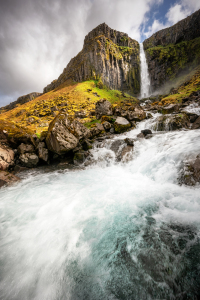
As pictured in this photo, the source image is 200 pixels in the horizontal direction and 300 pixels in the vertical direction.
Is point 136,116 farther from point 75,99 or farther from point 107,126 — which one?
point 75,99

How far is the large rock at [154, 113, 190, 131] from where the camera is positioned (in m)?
10.2

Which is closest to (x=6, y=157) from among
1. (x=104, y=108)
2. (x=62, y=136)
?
(x=62, y=136)

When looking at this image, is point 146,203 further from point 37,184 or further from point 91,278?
point 37,184

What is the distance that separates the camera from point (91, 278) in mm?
2350

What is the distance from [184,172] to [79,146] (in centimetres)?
803

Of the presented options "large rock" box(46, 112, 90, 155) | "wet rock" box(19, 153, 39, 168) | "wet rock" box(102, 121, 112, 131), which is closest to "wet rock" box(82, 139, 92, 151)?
"large rock" box(46, 112, 90, 155)

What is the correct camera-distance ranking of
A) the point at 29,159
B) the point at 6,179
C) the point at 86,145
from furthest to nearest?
1. the point at 86,145
2. the point at 29,159
3. the point at 6,179

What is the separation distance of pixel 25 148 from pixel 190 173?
36.1ft

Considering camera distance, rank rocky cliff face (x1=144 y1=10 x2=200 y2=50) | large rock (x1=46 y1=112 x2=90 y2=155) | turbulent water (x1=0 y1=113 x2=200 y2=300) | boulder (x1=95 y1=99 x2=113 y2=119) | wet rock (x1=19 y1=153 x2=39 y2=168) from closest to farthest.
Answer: turbulent water (x1=0 y1=113 x2=200 y2=300) < large rock (x1=46 y1=112 x2=90 y2=155) < wet rock (x1=19 y1=153 x2=39 y2=168) < boulder (x1=95 y1=99 x2=113 y2=119) < rocky cliff face (x1=144 y1=10 x2=200 y2=50)

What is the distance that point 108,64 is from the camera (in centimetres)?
5209

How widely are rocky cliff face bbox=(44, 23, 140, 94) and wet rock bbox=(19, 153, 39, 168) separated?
2014 inches

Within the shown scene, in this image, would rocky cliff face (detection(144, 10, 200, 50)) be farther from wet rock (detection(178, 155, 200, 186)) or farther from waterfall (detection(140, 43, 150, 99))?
wet rock (detection(178, 155, 200, 186))

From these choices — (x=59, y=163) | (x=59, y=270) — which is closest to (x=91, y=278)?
(x=59, y=270)

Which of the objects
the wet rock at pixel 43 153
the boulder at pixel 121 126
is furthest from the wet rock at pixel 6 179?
the boulder at pixel 121 126
